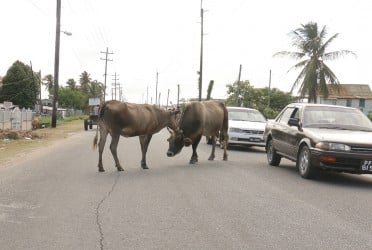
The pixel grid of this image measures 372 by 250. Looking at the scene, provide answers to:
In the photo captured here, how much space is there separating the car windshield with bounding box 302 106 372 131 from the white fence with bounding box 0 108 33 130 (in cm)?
2240

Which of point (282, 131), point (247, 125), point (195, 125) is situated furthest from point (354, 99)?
point (282, 131)

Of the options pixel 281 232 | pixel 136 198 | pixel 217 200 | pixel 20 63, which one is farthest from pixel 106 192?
pixel 20 63

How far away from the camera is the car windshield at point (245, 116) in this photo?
20555 mm

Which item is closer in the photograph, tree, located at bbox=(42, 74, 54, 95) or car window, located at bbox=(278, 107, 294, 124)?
car window, located at bbox=(278, 107, 294, 124)

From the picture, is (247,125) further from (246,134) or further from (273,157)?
(273,157)

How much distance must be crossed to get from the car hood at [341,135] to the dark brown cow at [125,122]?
3986 millimetres

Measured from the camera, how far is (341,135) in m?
10.7

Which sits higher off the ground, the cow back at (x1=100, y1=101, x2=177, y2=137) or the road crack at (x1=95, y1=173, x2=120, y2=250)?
the cow back at (x1=100, y1=101, x2=177, y2=137)

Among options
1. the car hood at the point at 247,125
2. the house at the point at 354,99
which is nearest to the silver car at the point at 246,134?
the car hood at the point at 247,125

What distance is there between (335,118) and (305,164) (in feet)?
5.49

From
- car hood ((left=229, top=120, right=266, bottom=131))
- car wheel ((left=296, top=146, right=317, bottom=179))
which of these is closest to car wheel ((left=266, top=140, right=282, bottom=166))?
car wheel ((left=296, top=146, right=317, bottom=179))

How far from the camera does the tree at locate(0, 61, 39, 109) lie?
76.6 meters

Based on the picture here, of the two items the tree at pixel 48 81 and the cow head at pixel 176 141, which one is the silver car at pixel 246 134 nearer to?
the cow head at pixel 176 141

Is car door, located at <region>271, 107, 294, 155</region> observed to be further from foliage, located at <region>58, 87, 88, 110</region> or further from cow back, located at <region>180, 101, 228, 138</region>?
foliage, located at <region>58, 87, 88, 110</region>
